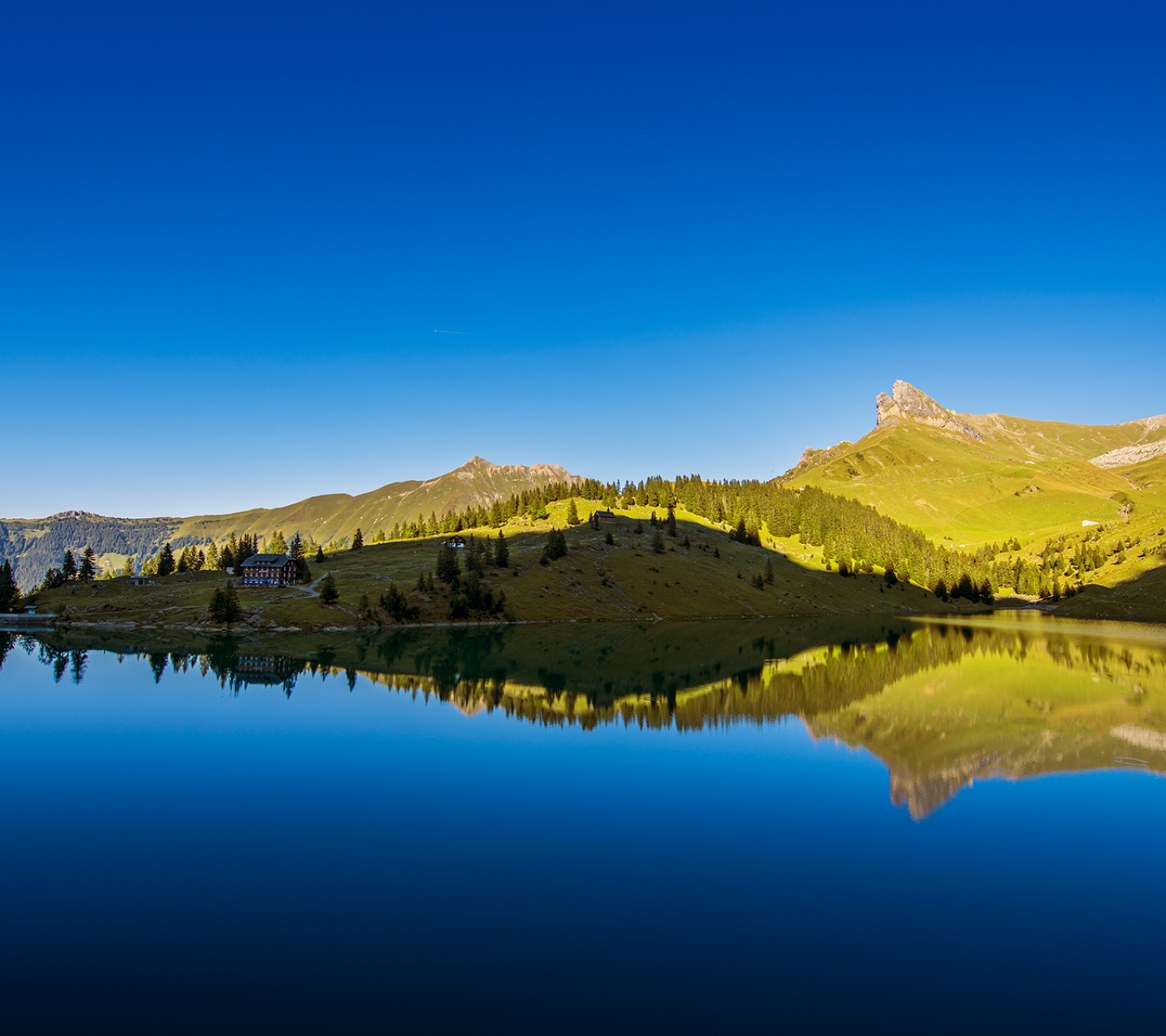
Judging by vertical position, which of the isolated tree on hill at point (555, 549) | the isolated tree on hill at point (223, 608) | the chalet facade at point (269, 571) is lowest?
the isolated tree on hill at point (223, 608)

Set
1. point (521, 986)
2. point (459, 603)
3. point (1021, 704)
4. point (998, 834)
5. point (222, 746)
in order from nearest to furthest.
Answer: point (521, 986) → point (998, 834) → point (222, 746) → point (1021, 704) → point (459, 603)

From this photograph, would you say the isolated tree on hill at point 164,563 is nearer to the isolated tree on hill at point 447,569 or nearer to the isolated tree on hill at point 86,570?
the isolated tree on hill at point 86,570

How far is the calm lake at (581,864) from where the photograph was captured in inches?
675

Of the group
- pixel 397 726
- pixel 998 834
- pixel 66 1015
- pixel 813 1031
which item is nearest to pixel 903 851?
pixel 998 834

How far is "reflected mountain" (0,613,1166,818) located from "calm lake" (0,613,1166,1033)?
66 cm

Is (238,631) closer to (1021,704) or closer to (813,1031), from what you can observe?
(1021,704)

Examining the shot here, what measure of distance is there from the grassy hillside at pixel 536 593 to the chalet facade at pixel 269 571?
8.81 metres

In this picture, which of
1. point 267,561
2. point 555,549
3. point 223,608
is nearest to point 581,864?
point 223,608

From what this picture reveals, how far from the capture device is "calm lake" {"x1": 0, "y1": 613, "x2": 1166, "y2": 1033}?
17.2 meters

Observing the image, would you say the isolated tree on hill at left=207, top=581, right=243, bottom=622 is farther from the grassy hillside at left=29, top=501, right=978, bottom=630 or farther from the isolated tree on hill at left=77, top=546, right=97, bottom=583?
the isolated tree on hill at left=77, top=546, right=97, bottom=583

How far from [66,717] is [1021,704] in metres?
78.2

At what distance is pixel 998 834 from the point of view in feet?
99.0

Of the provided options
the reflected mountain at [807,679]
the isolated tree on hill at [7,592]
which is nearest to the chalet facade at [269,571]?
the isolated tree on hill at [7,592]

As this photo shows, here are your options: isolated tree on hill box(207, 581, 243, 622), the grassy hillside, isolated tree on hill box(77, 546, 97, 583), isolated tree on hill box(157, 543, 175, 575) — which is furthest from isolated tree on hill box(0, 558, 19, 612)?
isolated tree on hill box(207, 581, 243, 622)
